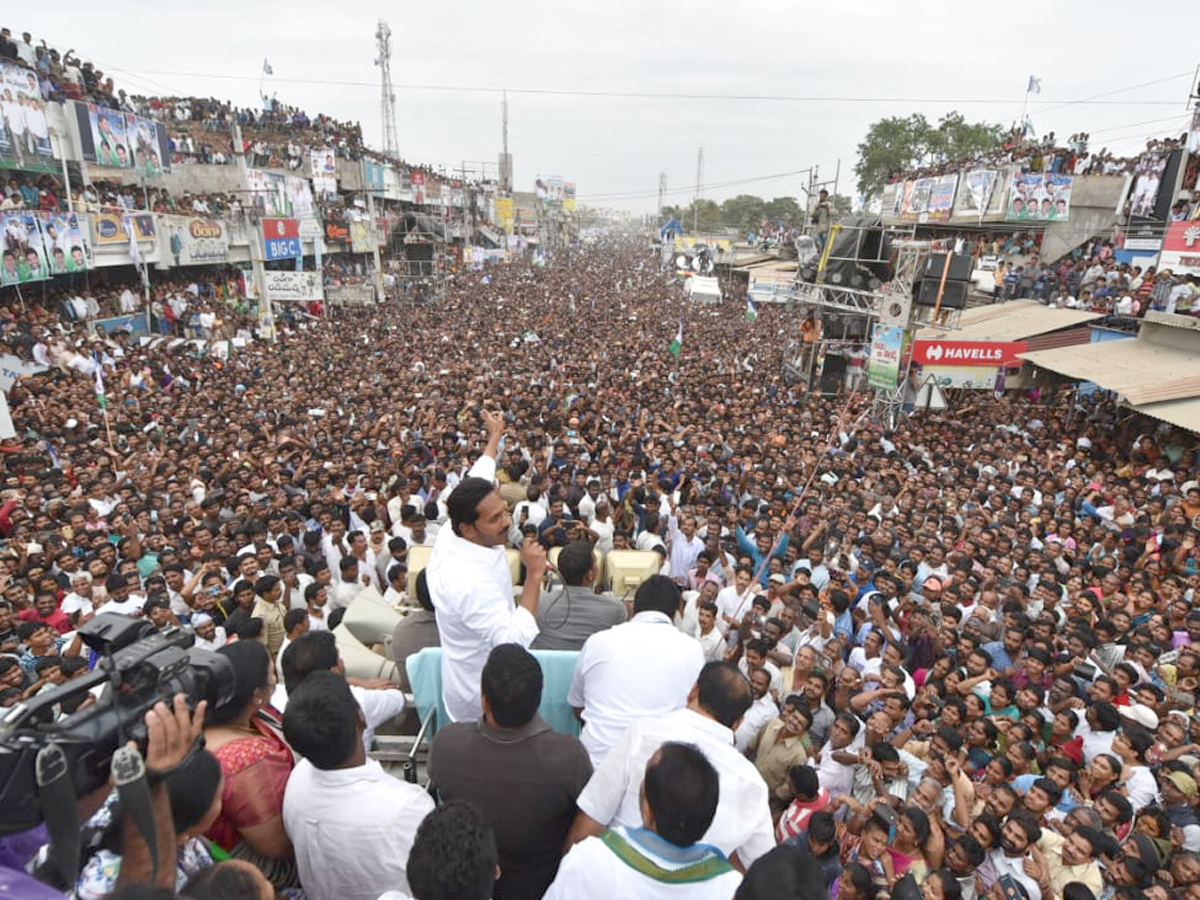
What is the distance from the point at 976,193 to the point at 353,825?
25.2 metres

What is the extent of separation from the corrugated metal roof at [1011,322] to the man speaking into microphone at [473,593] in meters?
12.2

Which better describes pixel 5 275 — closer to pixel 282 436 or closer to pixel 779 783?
pixel 282 436

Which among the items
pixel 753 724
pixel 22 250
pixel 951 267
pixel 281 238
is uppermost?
pixel 951 267

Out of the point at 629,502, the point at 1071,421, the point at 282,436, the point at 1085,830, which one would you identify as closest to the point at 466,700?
the point at 1085,830

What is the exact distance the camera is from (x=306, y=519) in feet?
22.4

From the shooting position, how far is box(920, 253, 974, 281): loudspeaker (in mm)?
12016

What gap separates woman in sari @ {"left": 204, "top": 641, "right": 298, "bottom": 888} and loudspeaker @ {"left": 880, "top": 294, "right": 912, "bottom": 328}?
12.1 meters


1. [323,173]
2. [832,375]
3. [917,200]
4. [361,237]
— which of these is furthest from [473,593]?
[323,173]

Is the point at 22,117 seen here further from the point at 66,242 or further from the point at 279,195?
the point at 279,195

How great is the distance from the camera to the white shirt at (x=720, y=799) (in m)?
1.96

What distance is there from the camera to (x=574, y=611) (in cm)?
312

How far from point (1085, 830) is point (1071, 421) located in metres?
11.3

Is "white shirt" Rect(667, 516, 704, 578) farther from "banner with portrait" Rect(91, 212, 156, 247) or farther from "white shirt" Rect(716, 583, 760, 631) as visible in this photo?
"banner with portrait" Rect(91, 212, 156, 247)

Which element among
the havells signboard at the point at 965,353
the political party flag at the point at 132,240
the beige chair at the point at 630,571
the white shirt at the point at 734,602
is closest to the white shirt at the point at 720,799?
the beige chair at the point at 630,571
